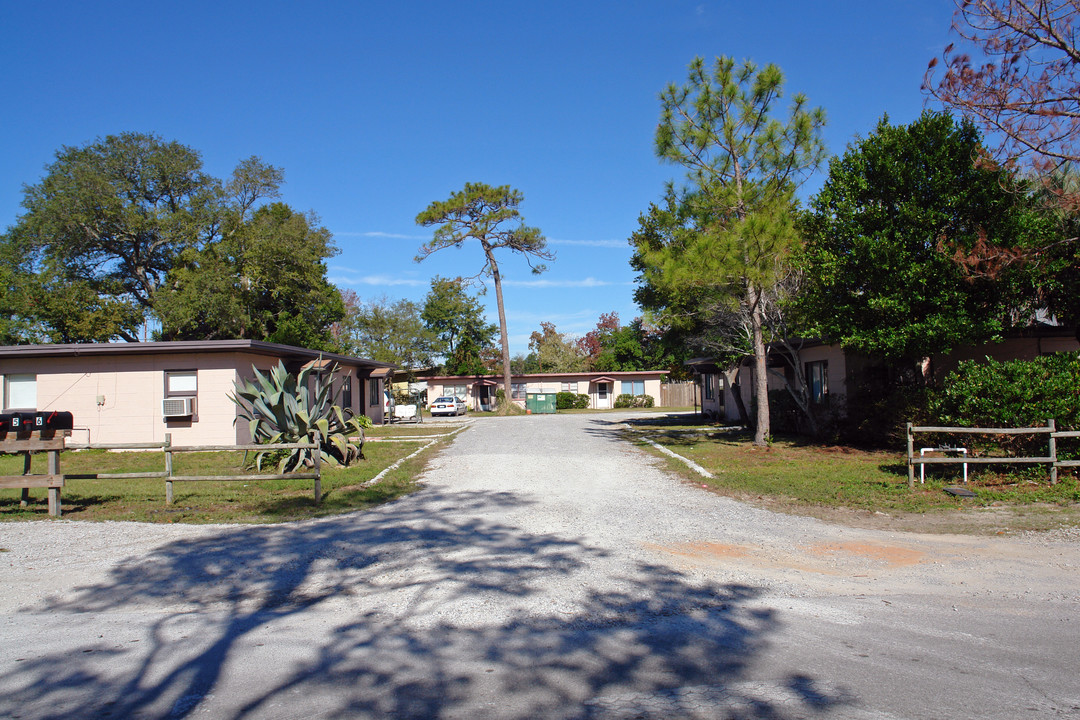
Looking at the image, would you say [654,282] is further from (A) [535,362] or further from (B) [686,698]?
(A) [535,362]

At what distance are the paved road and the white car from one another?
35400 millimetres

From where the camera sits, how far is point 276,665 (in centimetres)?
440

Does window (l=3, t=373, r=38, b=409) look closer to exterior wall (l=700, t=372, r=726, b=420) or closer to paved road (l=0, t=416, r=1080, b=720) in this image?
paved road (l=0, t=416, r=1080, b=720)

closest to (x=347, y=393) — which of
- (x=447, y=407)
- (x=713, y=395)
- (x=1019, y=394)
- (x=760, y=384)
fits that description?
(x=447, y=407)

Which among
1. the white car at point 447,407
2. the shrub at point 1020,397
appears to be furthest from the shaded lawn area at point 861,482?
the white car at point 447,407

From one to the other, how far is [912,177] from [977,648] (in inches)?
486

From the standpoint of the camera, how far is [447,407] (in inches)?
1752

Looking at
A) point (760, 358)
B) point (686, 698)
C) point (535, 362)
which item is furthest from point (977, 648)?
point (535, 362)

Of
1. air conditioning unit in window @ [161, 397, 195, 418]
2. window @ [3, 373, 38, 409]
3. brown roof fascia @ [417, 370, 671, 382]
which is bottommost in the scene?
air conditioning unit in window @ [161, 397, 195, 418]

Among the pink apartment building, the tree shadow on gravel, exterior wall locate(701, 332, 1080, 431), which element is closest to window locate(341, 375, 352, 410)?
the pink apartment building

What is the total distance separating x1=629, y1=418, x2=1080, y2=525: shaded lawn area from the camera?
9.66 metres

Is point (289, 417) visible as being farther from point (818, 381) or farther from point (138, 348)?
point (818, 381)

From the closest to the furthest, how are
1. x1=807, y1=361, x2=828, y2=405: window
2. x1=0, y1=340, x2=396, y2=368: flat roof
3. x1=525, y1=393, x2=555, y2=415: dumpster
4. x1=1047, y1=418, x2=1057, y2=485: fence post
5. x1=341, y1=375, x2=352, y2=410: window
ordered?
x1=1047, y1=418, x2=1057, y2=485: fence post < x1=0, y1=340, x2=396, y2=368: flat roof < x1=807, y1=361, x2=828, y2=405: window < x1=341, y1=375, x2=352, y2=410: window < x1=525, y1=393, x2=555, y2=415: dumpster

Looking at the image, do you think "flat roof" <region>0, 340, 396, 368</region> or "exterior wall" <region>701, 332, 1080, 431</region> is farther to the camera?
"flat roof" <region>0, 340, 396, 368</region>
